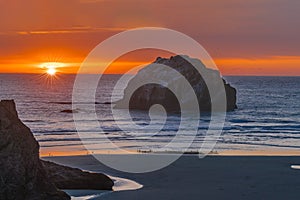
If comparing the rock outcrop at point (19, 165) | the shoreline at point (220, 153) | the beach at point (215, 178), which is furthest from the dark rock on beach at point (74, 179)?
the shoreline at point (220, 153)

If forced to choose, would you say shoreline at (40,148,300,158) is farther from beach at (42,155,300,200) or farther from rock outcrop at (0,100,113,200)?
rock outcrop at (0,100,113,200)

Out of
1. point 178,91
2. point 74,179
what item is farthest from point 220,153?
point 178,91

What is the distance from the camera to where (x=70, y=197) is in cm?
2100

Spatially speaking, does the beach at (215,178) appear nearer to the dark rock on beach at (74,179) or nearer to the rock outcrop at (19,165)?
the dark rock on beach at (74,179)

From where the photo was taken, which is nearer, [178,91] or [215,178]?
[215,178]

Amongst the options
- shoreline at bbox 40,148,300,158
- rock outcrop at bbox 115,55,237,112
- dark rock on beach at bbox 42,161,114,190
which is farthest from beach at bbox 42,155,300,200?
rock outcrop at bbox 115,55,237,112

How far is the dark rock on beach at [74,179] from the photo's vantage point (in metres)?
23.3

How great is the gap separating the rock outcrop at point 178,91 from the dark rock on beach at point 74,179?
239 ft

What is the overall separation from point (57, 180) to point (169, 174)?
7358 mm

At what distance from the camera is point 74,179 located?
77.0ft

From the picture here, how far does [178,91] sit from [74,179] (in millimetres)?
77835

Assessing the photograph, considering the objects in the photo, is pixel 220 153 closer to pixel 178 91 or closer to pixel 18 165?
pixel 18 165

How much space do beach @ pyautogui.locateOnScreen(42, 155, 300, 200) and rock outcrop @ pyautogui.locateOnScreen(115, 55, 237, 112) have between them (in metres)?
62.6

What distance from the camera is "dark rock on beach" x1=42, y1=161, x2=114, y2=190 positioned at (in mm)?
23312
